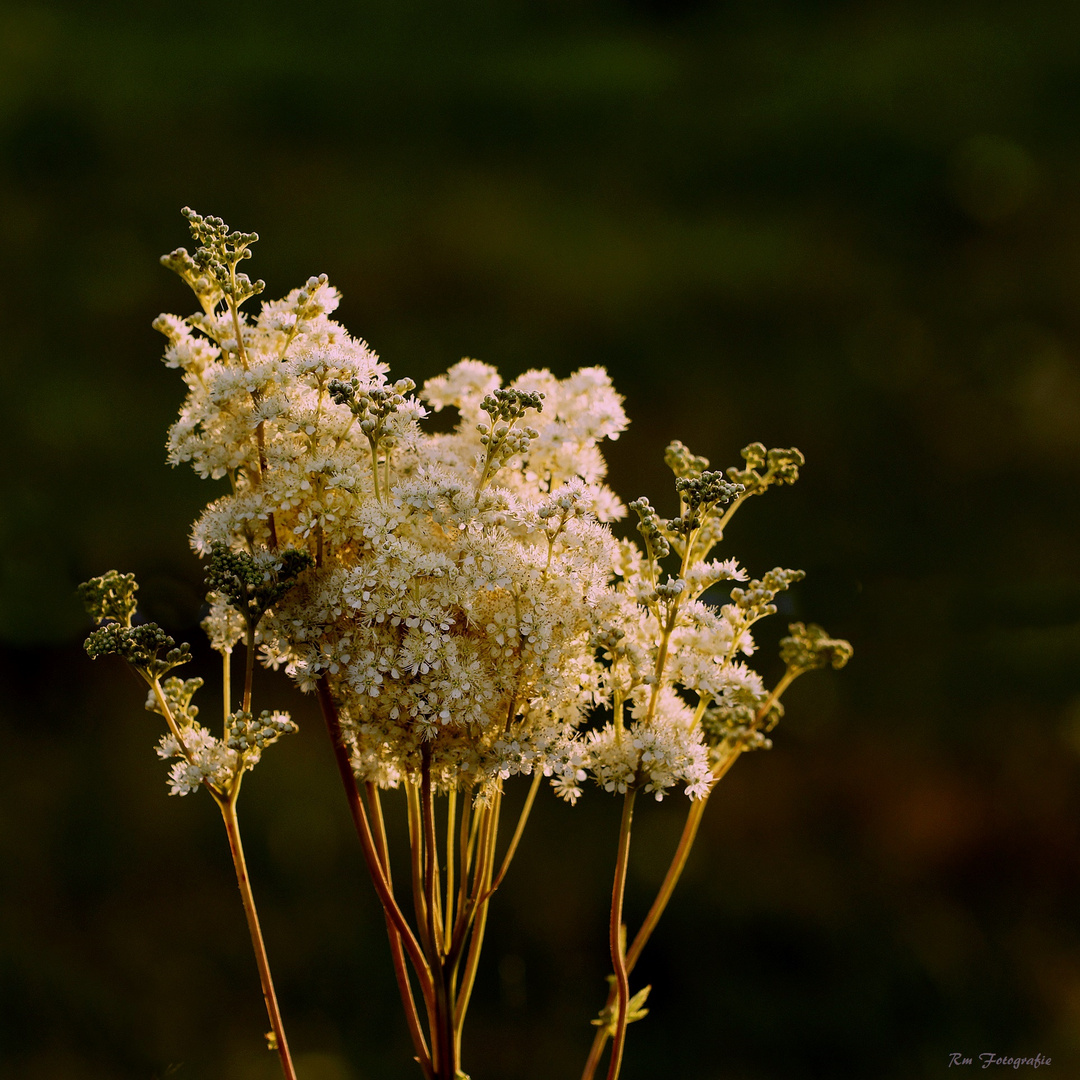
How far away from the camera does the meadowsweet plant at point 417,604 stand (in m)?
0.51

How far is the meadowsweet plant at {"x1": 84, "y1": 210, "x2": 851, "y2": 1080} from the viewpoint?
514 millimetres

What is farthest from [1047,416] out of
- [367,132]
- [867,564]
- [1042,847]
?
[367,132]

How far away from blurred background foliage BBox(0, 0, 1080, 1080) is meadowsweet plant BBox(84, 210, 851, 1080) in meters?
0.81

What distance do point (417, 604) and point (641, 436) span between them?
110 cm

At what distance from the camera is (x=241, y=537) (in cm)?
56

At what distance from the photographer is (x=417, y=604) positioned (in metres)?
0.50

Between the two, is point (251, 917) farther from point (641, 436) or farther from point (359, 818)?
point (641, 436)

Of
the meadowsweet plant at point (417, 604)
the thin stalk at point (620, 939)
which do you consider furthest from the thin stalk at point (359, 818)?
the thin stalk at point (620, 939)

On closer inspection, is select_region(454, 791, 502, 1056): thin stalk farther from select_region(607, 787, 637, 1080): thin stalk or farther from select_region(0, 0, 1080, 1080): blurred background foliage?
select_region(0, 0, 1080, 1080): blurred background foliage

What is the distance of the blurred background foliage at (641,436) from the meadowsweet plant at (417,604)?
2.65 ft
